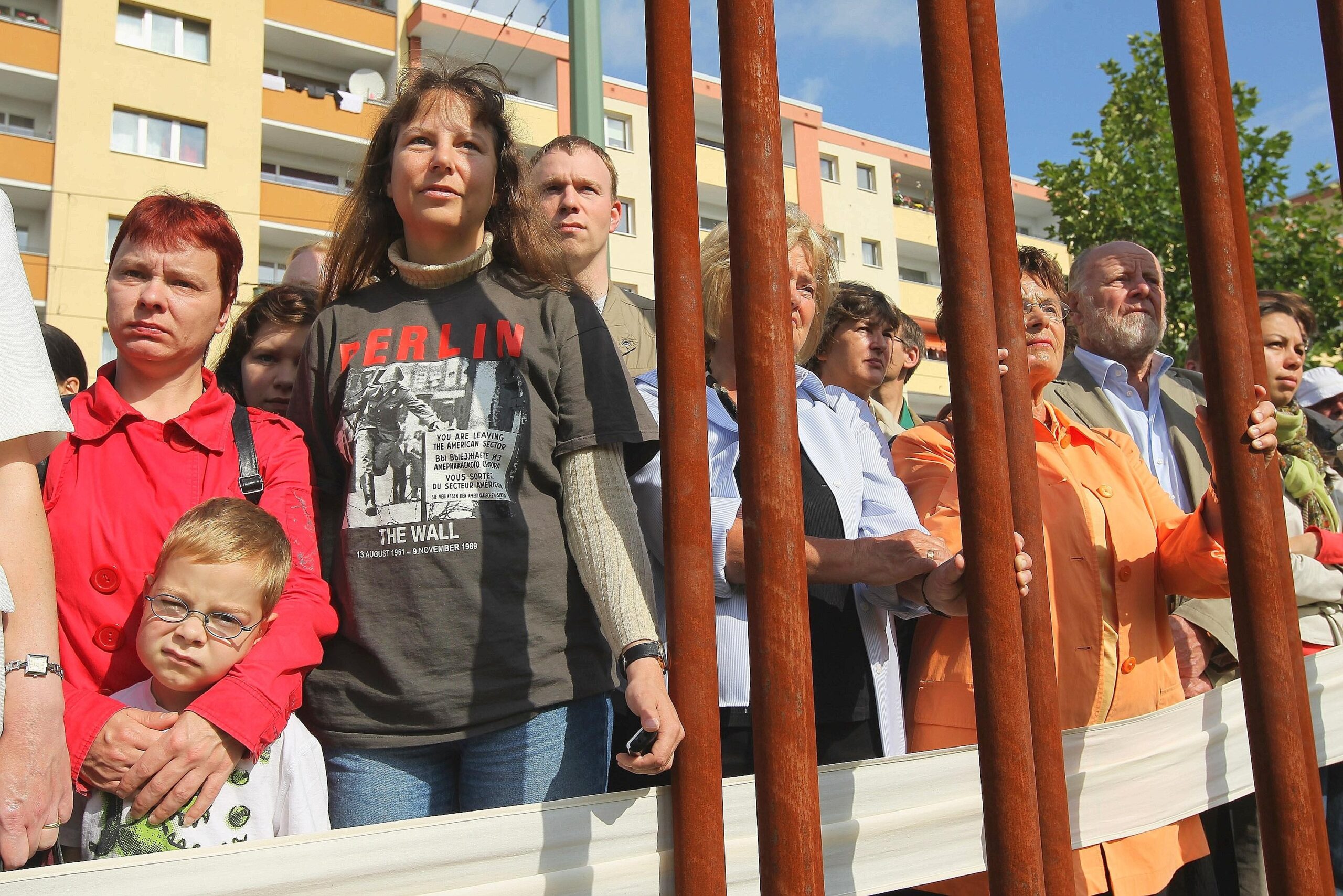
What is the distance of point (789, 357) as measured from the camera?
4.40ft

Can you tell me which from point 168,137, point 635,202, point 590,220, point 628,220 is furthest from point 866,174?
point 590,220

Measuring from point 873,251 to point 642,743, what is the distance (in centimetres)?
3315

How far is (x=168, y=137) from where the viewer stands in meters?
22.2

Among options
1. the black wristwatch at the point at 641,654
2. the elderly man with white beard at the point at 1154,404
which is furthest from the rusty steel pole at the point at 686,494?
the elderly man with white beard at the point at 1154,404

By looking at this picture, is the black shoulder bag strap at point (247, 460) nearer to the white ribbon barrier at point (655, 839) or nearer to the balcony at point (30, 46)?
the white ribbon barrier at point (655, 839)

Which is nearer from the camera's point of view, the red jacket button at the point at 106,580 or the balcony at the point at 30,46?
the red jacket button at the point at 106,580

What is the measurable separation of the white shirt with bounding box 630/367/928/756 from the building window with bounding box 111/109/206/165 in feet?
74.0

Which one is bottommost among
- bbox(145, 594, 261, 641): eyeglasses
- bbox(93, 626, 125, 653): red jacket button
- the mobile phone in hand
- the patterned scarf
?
the mobile phone in hand

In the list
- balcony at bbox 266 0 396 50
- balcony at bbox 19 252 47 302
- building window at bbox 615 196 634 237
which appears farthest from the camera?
building window at bbox 615 196 634 237

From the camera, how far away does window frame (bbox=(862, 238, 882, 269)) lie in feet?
108

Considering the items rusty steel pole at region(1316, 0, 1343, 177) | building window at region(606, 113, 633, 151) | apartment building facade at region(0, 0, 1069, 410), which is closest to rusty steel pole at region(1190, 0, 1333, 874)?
rusty steel pole at region(1316, 0, 1343, 177)

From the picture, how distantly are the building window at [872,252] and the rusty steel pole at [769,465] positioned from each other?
3243 cm

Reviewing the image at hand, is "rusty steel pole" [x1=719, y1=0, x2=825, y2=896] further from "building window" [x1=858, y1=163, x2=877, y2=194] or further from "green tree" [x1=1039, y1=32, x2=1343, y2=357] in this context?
"building window" [x1=858, y1=163, x2=877, y2=194]

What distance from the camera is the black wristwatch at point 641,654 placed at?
5.31 ft
